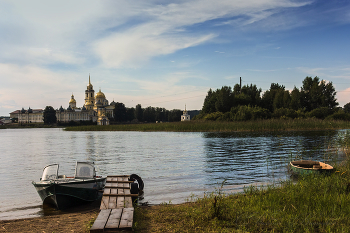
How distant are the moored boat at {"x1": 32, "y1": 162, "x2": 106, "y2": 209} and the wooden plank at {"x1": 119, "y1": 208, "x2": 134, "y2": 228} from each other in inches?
125

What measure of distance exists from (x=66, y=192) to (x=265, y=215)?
707 cm

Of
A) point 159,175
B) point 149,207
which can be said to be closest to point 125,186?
point 149,207

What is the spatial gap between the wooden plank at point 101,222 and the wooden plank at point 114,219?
101 mm

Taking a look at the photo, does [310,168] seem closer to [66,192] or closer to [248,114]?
[66,192]

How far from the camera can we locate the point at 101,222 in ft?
23.1

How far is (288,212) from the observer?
7215 mm

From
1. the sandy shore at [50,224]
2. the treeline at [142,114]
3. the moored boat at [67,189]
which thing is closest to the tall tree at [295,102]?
the moored boat at [67,189]

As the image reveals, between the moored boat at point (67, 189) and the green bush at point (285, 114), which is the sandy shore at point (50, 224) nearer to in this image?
the moored boat at point (67, 189)

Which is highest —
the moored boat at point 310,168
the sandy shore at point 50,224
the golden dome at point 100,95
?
the golden dome at point 100,95

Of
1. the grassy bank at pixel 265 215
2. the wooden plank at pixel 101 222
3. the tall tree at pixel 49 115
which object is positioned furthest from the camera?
the tall tree at pixel 49 115

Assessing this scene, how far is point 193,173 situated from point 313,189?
7811mm

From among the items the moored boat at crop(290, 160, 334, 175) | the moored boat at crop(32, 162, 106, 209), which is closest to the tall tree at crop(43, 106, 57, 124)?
the moored boat at crop(32, 162, 106, 209)

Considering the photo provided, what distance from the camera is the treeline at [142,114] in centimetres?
16288

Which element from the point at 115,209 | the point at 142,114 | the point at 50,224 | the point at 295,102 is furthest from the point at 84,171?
the point at 142,114
